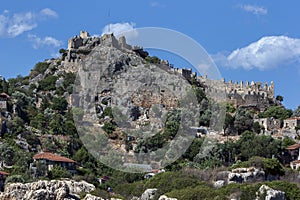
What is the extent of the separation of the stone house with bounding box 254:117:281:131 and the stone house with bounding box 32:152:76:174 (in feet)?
69.0

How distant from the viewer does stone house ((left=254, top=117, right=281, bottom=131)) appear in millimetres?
73606

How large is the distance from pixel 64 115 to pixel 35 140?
32.9ft

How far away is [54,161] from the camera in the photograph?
5722cm

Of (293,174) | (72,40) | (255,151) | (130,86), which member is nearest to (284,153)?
(255,151)

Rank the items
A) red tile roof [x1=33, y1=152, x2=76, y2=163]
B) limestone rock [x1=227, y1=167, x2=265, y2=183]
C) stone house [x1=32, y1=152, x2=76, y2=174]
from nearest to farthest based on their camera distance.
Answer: limestone rock [x1=227, y1=167, x2=265, y2=183]
stone house [x1=32, y1=152, x2=76, y2=174]
red tile roof [x1=33, y1=152, x2=76, y2=163]

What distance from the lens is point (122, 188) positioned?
50.0m

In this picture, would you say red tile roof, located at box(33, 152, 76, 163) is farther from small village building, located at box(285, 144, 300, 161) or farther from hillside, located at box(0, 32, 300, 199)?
small village building, located at box(285, 144, 300, 161)

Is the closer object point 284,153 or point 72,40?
point 284,153

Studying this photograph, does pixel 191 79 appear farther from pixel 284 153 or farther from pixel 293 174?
pixel 293 174

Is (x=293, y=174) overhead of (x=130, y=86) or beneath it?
beneath

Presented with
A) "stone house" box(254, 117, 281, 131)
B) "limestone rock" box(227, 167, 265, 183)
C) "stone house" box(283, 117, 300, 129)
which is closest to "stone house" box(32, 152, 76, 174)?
"limestone rock" box(227, 167, 265, 183)

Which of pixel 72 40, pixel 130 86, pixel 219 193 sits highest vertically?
pixel 72 40

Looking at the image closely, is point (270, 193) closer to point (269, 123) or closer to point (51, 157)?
point (51, 157)

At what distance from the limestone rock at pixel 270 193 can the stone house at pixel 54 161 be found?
16.5 m
